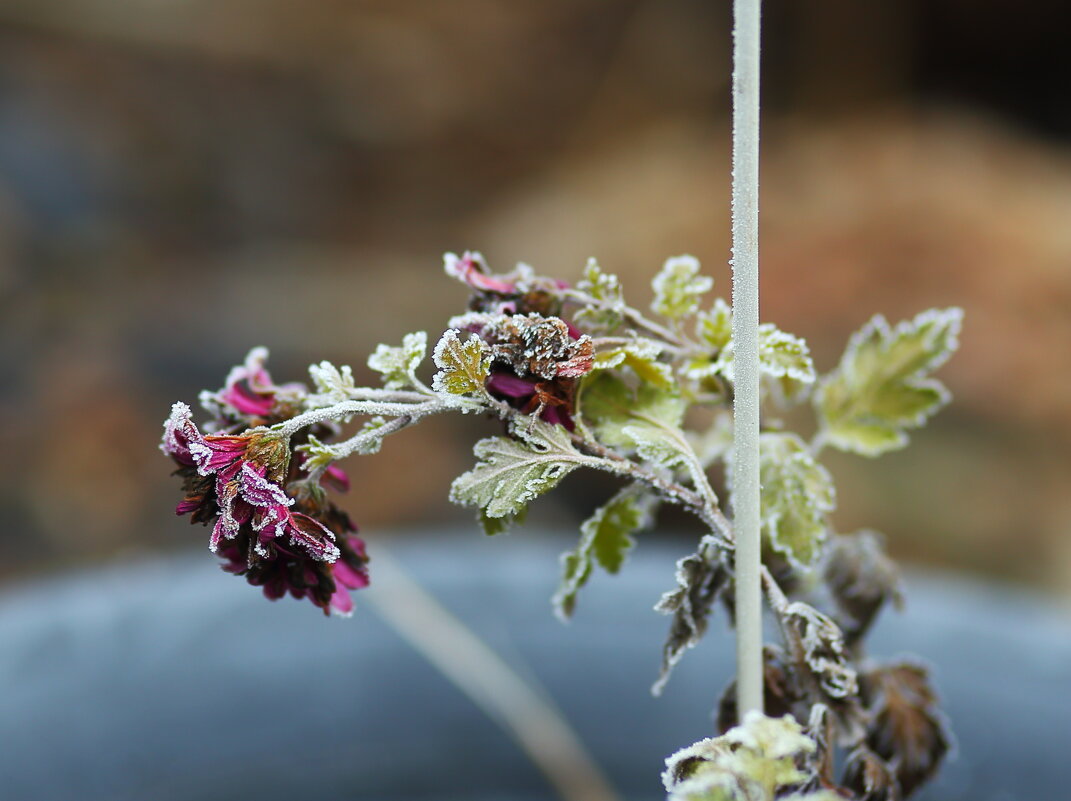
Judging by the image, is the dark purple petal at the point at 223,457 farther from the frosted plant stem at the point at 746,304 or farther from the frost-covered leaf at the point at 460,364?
the frosted plant stem at the point at 746,304

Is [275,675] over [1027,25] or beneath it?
beneath

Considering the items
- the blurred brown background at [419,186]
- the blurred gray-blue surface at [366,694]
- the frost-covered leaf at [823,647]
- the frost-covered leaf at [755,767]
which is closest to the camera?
the frost-covered leaf at [755,767]

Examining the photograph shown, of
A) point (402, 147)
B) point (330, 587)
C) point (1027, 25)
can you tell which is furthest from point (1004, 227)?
point (330, 587)

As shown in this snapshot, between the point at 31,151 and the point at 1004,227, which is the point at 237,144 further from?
the point at 1004,227

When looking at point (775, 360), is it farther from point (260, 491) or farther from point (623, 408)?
point (260, 491)

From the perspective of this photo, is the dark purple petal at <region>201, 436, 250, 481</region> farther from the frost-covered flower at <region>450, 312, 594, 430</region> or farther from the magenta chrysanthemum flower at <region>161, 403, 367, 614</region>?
the frost-covered flower at <region>450, 312, 594, 430</region>

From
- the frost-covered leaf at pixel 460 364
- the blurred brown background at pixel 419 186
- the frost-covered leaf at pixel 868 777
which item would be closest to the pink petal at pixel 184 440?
the frost-covered leaf at pixel 460 364

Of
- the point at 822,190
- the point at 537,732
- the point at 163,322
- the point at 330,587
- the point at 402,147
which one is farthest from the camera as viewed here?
the point at 402,147

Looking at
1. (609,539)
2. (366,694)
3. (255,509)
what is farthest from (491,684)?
(255,509)
